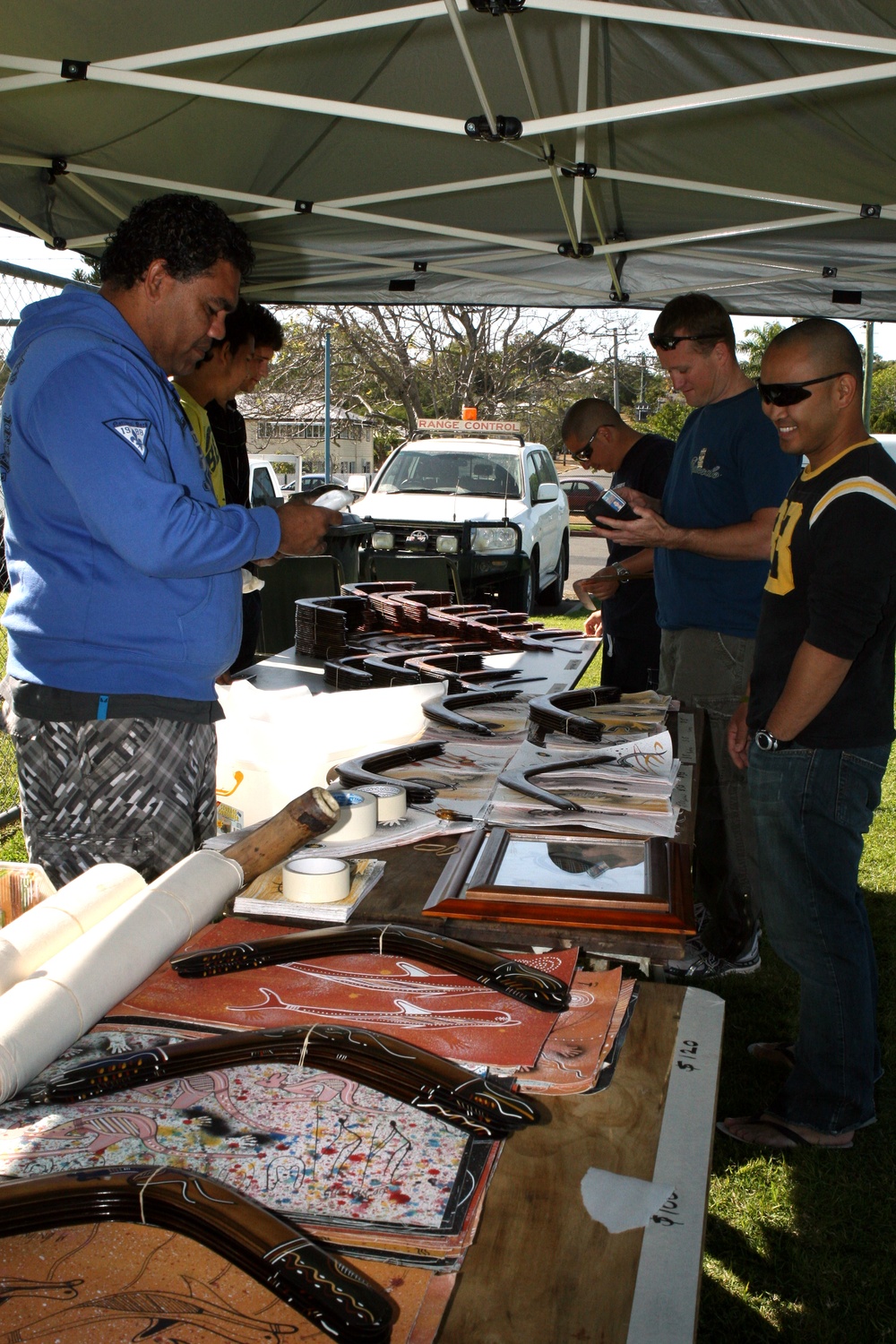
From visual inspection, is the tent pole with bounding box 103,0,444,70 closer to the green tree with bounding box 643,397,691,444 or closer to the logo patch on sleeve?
the logo patch on sleeve

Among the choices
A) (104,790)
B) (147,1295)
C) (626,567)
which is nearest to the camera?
(147,1295)

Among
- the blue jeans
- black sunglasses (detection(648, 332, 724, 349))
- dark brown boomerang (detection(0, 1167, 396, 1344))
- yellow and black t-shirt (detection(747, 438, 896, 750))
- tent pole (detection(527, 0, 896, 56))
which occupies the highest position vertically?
tent pole (detection(527, 0, 896, 56))

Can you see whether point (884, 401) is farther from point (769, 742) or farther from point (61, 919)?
point (61, 919)

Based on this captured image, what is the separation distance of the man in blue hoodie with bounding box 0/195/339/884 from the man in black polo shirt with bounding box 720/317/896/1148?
3.79 ft

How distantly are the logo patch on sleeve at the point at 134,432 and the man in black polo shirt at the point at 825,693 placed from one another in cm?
137

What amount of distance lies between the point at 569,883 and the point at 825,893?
1.15 m

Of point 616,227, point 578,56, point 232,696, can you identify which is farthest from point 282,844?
point 616,227

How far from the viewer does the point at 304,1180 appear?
89 cm

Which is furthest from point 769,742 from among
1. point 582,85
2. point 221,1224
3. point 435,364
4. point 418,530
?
point 435,364

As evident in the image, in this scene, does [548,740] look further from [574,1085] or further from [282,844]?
[574,1085]

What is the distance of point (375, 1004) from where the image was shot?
120 centimetres

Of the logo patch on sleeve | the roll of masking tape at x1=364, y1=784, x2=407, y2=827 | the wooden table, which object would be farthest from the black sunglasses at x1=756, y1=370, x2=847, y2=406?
the wooden table

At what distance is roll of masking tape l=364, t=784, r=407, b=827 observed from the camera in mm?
1804

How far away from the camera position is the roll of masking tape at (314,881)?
57.4 inches
